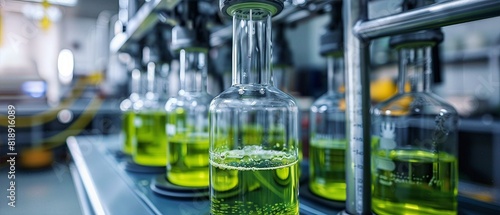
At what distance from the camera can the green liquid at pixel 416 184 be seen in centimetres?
43

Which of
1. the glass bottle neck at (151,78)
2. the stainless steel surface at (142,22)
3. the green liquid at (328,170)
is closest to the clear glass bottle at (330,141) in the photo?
the green liquid at (328,170)

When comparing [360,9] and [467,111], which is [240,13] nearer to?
[360,9]

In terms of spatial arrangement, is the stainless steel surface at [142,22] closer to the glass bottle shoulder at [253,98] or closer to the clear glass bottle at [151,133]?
the clear glass bottle at [151,133]

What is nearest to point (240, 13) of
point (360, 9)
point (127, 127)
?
point (360, 9)

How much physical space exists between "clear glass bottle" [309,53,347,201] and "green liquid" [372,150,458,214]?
0.08 m

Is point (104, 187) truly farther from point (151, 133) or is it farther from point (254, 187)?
point (254, 187)

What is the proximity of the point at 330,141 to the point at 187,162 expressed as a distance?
0.93ft

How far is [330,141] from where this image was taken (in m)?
0.63

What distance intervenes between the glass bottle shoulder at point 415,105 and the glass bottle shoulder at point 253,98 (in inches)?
7.3

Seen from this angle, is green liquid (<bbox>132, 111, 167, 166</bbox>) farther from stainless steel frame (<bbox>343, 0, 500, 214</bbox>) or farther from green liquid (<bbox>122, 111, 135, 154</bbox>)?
stainless steel frame (<bbox>343, 0, 500, 214</bbox>)

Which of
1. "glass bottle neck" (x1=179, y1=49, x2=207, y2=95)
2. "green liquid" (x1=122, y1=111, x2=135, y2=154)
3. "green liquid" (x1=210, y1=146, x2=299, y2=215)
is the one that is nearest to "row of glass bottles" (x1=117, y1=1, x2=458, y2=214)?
"green liquid" (x1=210, y1=146, x2=299, y2=215)

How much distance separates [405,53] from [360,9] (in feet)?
0.48

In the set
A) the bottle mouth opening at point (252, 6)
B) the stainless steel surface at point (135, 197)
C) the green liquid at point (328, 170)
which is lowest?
the stainless steel surface at point (135, 197)

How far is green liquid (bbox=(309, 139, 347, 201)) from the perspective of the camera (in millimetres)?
561
